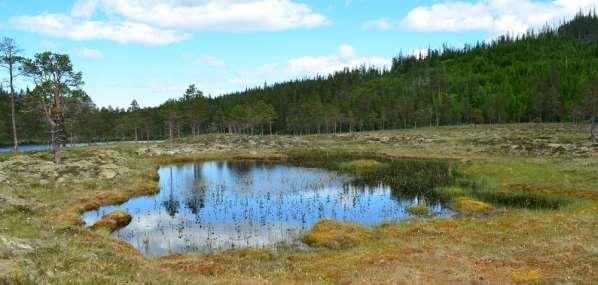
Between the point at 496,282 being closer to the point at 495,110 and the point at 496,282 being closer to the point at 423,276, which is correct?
the point at 423,276

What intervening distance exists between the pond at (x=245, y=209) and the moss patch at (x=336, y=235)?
122 centimetres

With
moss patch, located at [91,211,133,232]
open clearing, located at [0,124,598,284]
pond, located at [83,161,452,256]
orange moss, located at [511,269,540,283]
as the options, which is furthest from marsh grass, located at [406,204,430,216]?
moss patch, located at [91,211,133,232]

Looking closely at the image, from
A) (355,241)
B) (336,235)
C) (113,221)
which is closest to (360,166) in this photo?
(336,235)

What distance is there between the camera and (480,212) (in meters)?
36.2

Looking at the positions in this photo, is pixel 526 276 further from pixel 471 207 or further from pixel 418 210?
pixel 471 207

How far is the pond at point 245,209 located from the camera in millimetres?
31125

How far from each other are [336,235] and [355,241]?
148 cm

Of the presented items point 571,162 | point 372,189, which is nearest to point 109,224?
point 372,189

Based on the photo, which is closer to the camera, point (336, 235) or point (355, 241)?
point (355, 241)

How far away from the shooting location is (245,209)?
134 ft

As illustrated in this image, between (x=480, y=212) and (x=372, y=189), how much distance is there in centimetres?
1482

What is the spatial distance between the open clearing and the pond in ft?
8.59

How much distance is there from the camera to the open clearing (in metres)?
18.9

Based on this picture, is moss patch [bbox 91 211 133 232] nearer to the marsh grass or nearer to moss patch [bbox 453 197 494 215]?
the marsh grass
